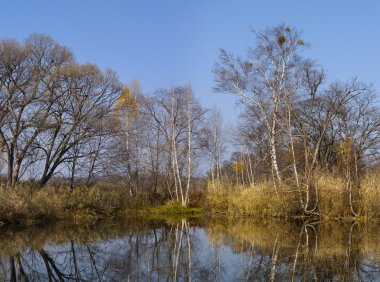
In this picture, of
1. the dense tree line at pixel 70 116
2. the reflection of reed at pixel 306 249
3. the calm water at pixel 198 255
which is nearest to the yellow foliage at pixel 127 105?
the dense tree line at pixel 70 116

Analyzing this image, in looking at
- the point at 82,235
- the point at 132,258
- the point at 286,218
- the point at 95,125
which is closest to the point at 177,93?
the point at 95,125

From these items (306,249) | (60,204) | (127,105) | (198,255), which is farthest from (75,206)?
(306,249)

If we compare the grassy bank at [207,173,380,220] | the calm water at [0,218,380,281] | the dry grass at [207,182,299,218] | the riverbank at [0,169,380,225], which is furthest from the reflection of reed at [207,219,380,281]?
the dry grass at [207,182,299,218]

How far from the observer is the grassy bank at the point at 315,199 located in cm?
2095

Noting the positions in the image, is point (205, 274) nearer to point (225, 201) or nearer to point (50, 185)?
point (225, 201)

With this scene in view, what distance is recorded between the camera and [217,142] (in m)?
42.9

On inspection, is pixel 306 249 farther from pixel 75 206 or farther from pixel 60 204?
pixel 75 206

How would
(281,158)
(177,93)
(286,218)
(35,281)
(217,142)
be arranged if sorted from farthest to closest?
(217,142), (281,158), (177,93), (286,218), (35,281)

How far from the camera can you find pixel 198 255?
40.3 ft

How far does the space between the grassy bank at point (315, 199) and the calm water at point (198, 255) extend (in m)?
2.25

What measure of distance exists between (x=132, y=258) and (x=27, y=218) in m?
13.5

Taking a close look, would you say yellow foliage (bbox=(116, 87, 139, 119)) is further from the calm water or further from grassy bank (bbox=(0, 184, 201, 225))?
the calm water

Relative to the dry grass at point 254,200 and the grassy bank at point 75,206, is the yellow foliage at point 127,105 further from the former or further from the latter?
the dry grass at point 254,200

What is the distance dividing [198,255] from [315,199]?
40.2 feet
